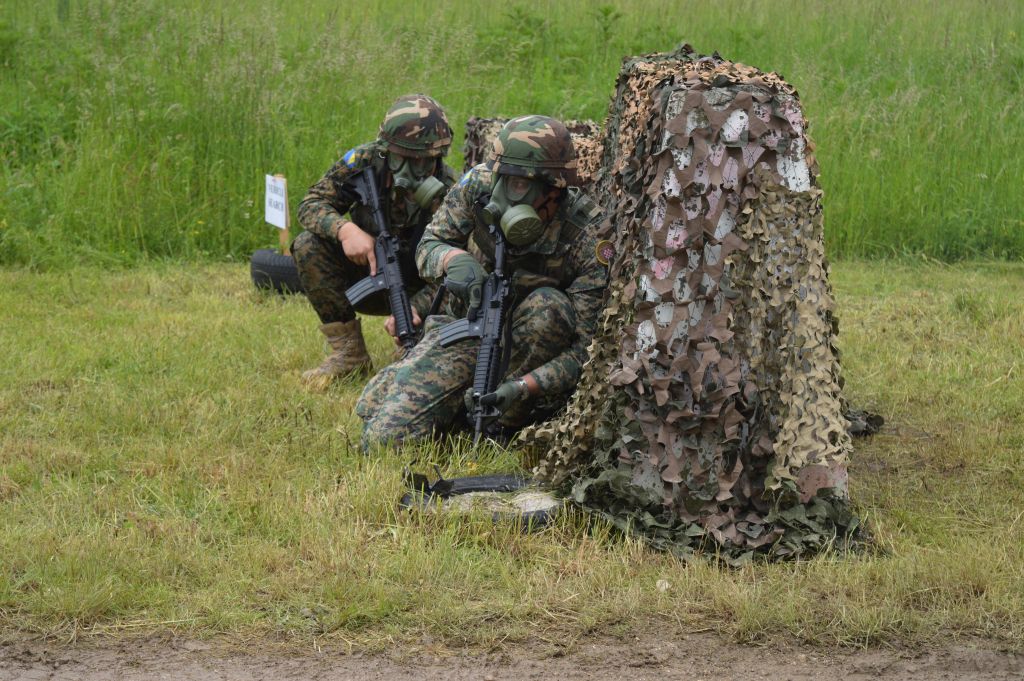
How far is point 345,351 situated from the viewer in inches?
278

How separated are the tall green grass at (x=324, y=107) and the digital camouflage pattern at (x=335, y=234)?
9.64 ft

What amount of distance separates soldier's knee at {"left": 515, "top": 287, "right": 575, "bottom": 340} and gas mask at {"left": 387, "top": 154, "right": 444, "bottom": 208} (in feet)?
4.17

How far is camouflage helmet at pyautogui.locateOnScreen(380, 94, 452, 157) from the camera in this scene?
21.4 feet

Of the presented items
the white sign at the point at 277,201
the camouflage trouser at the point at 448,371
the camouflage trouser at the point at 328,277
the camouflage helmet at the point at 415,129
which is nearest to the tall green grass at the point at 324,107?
the white sign at the point at 277,201

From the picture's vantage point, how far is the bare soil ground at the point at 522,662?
372 cm

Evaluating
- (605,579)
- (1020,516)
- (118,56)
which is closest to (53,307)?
(118,56)

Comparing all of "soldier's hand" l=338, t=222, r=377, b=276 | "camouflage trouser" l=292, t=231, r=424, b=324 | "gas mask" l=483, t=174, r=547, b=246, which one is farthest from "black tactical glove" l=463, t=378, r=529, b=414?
"camouflage trouser" l=292, t=231, r=424, b=324

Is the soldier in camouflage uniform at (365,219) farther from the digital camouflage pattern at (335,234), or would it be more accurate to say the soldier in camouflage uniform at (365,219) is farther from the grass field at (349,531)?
the grass field at (349,531)

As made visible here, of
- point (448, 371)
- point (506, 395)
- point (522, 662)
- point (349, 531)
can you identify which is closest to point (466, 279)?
point (448, 371)

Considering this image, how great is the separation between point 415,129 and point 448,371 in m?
1.43

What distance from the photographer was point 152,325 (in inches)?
311

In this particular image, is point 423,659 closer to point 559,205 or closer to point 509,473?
point 509,473

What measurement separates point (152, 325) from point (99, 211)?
226cm

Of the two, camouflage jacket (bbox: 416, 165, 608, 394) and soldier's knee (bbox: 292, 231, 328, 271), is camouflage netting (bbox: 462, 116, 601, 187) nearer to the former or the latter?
camouflage jacket (bbox: 416, 165, 608, 394)
